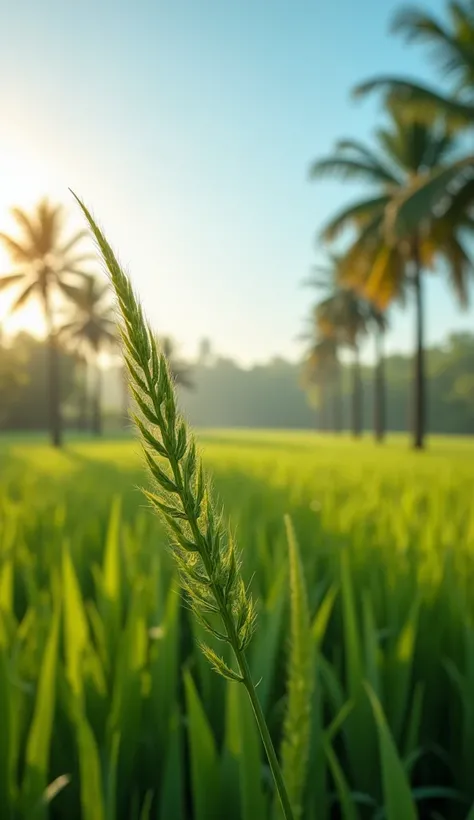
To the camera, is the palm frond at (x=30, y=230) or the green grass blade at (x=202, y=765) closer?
the green grass blade at (x=202, y=765)

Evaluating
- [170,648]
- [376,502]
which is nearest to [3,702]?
[170,648]

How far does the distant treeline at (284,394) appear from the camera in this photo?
47.2 m

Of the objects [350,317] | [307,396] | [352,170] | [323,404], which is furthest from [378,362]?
[307,396]

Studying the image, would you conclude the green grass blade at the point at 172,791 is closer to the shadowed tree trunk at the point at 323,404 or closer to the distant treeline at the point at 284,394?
the distant treeline at the point at 284,394

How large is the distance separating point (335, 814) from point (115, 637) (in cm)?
54

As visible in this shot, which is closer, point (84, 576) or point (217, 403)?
point (84, 576)

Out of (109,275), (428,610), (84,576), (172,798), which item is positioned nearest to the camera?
(109,275)

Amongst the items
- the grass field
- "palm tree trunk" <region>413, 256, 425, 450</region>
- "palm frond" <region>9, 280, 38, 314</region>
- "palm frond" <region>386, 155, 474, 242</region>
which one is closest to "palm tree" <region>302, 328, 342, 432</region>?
"palm frond" <region>9, 280, 38, 314</region>

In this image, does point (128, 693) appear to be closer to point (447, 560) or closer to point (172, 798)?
point (172, 798)

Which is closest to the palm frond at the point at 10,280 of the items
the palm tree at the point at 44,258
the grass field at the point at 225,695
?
the palm tree at the point at 44,258

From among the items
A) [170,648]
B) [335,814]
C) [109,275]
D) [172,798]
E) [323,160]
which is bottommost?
[335,814]

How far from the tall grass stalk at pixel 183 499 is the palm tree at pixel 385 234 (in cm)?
1645

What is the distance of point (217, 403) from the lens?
10338 cm

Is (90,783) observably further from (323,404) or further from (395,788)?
(323,404)
